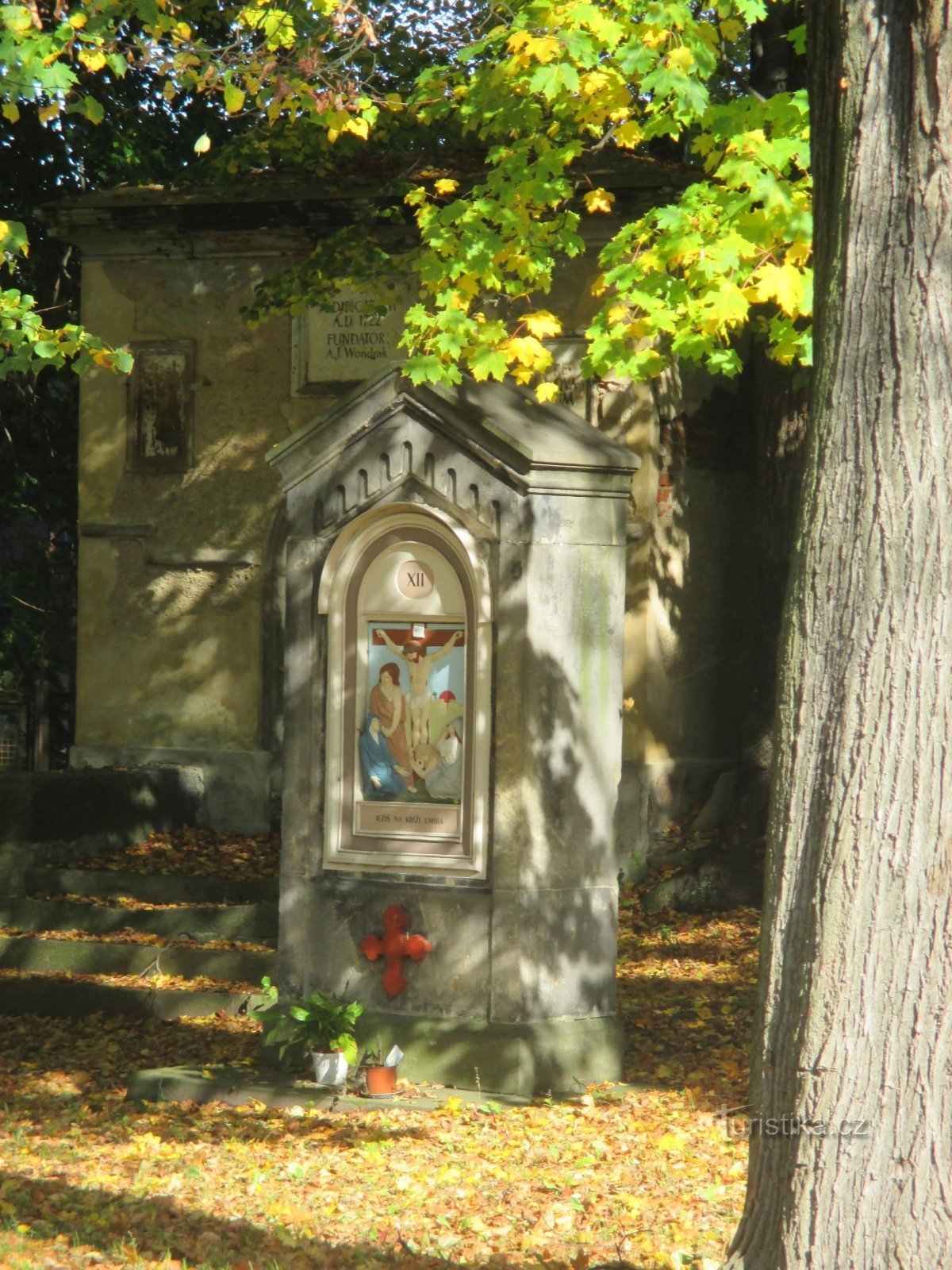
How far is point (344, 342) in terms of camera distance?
12.3m

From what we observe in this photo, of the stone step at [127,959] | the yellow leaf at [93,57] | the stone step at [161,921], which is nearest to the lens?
the yellow leaf at [93,57]

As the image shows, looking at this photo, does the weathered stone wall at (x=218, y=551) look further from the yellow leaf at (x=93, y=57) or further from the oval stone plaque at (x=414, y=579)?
the oval stone plaque at (x=414, y=579)

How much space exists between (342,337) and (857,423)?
9294mm

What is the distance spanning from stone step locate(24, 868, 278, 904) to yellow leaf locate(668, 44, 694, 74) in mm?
5554

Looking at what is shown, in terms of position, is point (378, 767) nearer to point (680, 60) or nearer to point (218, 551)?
point (680, 60)

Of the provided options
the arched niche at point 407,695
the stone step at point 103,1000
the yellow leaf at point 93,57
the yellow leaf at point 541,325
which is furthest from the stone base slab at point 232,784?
the yellow leaf at point 93,57

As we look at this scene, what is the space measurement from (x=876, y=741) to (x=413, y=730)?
3403 mm

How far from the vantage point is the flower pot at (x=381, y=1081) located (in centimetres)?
619

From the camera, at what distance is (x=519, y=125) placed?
828 cm

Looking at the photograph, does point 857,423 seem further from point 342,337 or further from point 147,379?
point 147,379

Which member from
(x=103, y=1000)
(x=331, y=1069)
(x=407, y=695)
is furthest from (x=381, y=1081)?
(x=103, y=1000)

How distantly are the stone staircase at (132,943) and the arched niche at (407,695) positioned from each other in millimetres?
1821

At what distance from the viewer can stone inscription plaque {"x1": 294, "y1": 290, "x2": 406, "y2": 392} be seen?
40.1 ft

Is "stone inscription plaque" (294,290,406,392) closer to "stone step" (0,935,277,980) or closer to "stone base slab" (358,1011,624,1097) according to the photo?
"stone step" (0,935,277,980)
